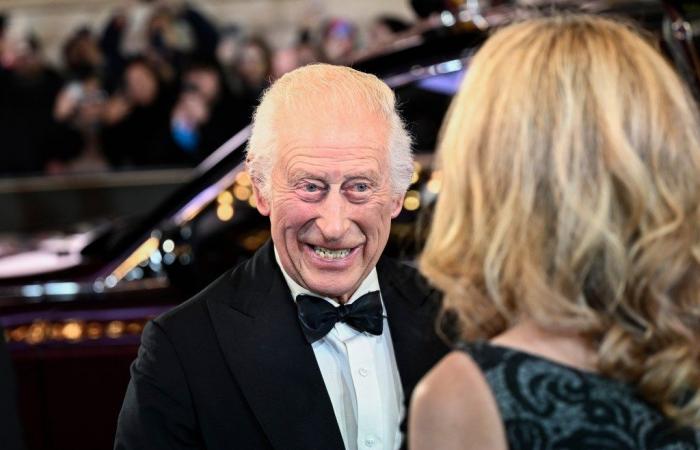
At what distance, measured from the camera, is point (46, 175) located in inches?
368

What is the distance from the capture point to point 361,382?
2422 millimetres

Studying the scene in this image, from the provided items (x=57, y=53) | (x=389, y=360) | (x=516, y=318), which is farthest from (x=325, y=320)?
(x=57, y=53)

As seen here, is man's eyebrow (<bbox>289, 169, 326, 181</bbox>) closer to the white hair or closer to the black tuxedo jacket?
the white hair

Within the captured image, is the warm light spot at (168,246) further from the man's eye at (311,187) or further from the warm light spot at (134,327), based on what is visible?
the man's eye at (311,187)

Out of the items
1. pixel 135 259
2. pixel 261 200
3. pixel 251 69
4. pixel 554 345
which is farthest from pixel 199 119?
pixel 554 345

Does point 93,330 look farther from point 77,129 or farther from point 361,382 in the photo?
point 77,129

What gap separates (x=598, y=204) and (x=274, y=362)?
85 cm

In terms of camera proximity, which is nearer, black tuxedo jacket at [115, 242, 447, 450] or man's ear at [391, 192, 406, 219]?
black tuxedo jacket at [115, 242, 447, 450]

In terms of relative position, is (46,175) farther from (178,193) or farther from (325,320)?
(325,320)

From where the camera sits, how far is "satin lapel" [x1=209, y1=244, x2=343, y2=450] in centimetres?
233

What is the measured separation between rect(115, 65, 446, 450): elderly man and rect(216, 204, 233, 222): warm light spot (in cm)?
186

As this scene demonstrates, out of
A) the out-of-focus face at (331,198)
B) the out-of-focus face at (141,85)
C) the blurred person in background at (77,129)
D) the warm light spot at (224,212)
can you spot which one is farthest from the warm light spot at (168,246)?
the blurred person in background at (77,129)

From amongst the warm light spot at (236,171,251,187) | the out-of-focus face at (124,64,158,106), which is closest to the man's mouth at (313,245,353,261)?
the warm light spot at (236,171,251,187)

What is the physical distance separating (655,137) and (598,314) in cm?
25
